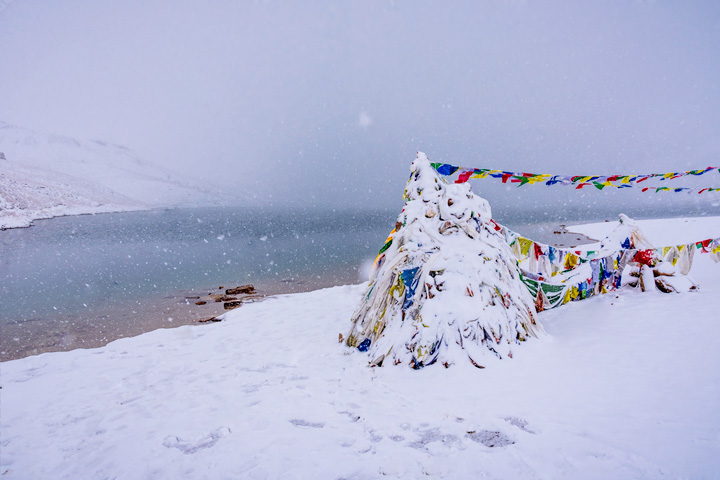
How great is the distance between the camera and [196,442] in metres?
3.09

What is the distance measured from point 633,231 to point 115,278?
79.4 ft

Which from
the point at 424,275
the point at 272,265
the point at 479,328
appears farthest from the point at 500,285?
the point at 272,265

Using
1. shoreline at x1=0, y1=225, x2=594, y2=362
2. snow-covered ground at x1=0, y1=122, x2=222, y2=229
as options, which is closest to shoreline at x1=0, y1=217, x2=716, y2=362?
shoreline at x1=0, y1=225, x2=594, y2=362

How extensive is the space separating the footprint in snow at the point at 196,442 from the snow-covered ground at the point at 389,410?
0.05 ft

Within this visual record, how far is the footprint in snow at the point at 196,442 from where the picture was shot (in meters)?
3.00

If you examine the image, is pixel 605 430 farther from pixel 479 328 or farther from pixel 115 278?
pixel 115 278

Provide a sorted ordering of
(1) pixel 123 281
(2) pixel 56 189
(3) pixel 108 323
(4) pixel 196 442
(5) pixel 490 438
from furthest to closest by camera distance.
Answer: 1. (2) pixel 56 189
2. (1) pixel 123 281
3. (3) pixel 108 323
4. (4) pixel 196 442
5. (5) pixel 490 438

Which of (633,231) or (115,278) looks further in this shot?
(115,278)

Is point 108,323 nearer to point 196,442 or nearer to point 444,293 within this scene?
point 196,442

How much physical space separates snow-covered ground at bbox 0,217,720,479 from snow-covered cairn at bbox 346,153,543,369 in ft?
0.97

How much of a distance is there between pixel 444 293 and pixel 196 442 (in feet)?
11.9

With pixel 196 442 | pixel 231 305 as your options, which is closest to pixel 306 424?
pixel 196 442

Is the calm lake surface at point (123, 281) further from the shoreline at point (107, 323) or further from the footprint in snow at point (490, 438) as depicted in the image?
the footprint in snow at point (490, 438)

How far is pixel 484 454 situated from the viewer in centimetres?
256
